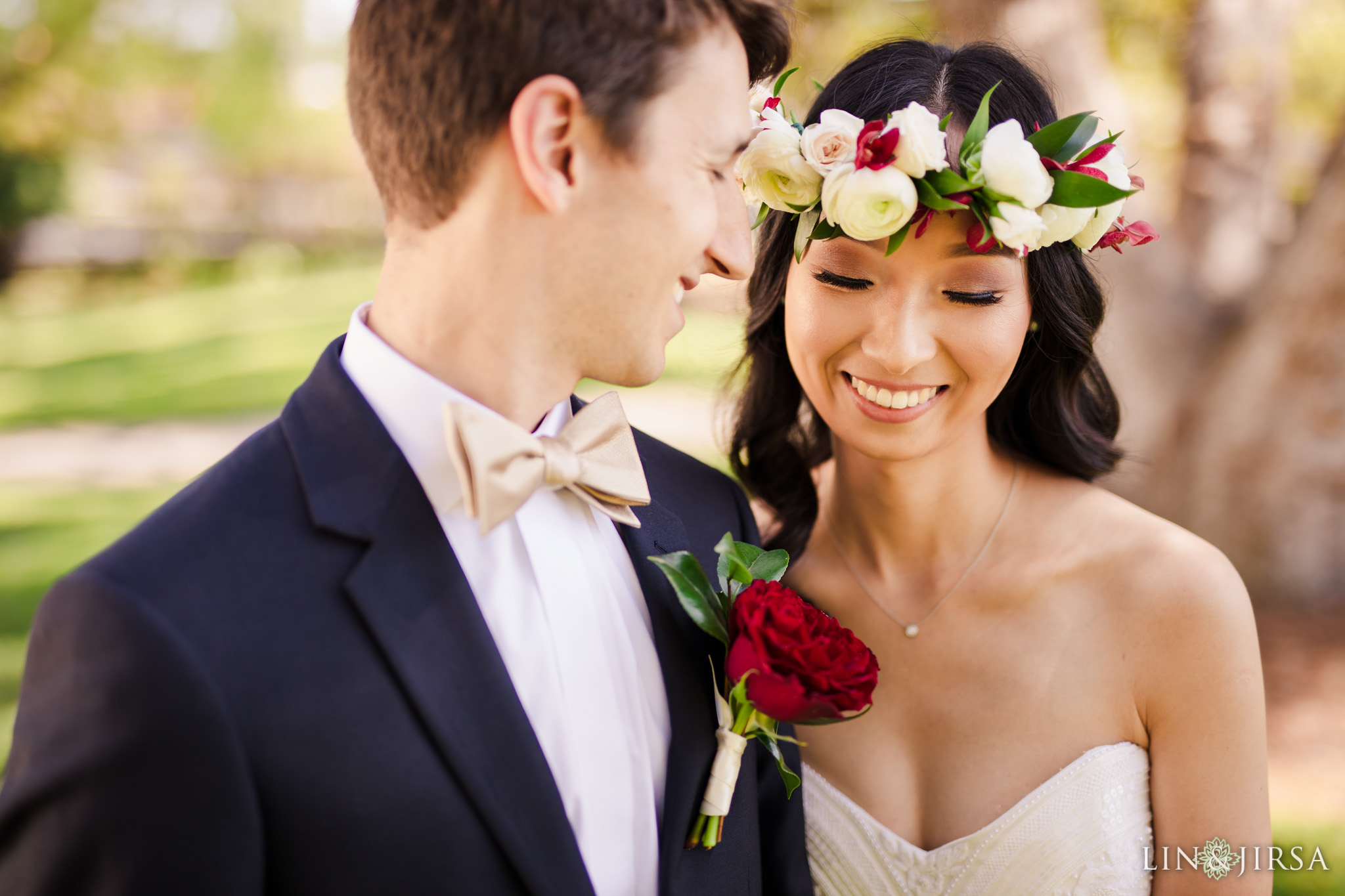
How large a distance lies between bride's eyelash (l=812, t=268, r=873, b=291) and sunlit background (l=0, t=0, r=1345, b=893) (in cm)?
90

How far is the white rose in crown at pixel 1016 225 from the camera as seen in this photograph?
2225 mm

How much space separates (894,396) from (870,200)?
52cm

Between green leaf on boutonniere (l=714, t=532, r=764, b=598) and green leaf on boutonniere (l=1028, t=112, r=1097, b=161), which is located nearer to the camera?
green leaf on boutonniere (l=714, t=532, r=764, b=598)

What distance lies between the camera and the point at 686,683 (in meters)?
2.11

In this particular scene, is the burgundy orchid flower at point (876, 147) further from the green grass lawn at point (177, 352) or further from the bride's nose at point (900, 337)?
the green grass lawn at point (177, 352)

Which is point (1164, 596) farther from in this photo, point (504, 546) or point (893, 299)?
point (504, 546)

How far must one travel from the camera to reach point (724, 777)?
2.00m

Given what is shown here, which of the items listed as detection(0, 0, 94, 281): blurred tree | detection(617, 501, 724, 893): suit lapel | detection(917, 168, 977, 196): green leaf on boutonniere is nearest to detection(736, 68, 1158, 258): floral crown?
detection(917, 168, 977, 196): green leaf on boutonniere

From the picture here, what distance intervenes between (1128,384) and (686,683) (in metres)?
5.75

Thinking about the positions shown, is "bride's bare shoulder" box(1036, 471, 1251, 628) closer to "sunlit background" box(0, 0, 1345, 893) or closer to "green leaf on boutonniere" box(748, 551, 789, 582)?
"green leaf on boutonniere" box(748, 551, 789, 582)

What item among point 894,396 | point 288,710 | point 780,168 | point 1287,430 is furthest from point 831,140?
point 1287,430

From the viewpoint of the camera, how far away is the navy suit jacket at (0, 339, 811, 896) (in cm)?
153

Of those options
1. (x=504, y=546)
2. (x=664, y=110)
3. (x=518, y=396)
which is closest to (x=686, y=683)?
(x=504, y=546)

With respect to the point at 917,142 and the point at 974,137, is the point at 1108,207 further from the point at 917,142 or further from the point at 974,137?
the point at 917,142
